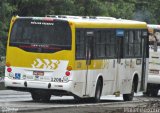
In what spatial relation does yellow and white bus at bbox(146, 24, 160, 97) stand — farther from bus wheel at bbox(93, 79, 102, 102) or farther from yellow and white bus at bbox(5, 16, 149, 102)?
bus wheel at bbox(93, 79, 102, 102)

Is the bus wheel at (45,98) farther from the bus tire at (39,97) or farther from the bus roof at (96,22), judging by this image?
the bus roof at (96,22)

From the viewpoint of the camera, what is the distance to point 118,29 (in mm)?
26766

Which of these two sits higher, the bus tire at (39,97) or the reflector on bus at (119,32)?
the reflector on bus at (119,32)

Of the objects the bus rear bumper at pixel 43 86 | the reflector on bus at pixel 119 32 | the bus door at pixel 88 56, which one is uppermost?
the reflector on bus at pixel 119 32

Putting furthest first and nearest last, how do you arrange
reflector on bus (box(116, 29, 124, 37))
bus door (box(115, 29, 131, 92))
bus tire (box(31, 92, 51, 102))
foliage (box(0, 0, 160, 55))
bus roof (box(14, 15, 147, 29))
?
foliage (box(0, 0, 160, 55)) < bus door (box(115, 29, 131, 92)) < reflector on bus (box(116, 29, 124, 37)) < bus tire (box(31, 92, 51, 102)) < bus roof (box(14, 15, 147, 29))

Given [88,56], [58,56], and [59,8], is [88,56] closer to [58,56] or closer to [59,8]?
[58,56]

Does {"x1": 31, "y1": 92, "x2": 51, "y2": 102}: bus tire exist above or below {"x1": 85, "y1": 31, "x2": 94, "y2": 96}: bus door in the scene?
below

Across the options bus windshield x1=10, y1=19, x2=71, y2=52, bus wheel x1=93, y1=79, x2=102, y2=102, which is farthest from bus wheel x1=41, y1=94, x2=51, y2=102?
bus windshield x1=10, y1=19, x2=71, y2=52

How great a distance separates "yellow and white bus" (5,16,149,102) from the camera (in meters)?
23.5

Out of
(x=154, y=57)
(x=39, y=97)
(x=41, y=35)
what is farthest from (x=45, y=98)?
(x=154, y=57)

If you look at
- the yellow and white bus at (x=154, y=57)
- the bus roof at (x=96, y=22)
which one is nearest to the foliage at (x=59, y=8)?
the yellow and white bus at (x=154, y=57)

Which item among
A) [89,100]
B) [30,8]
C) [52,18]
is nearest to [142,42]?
[89,100]

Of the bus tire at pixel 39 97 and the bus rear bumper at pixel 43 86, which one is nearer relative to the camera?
the bus rear bumper at pixel 43 86

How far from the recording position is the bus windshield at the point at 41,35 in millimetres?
23672
